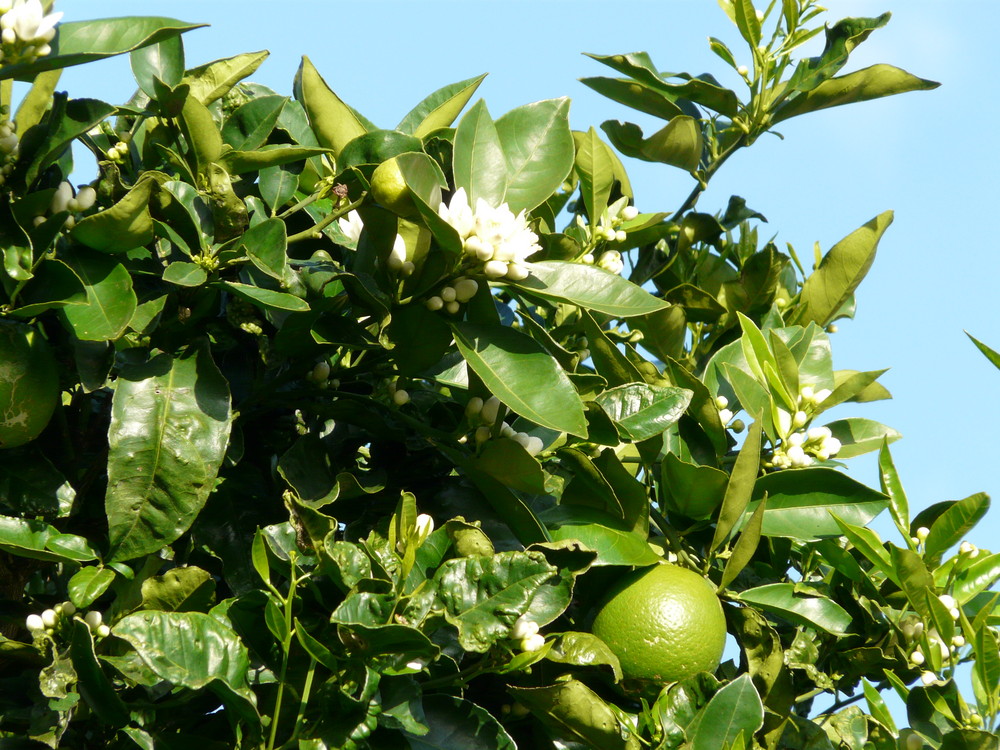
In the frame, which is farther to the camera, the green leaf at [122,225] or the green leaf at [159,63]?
the green leaf at [159,63]

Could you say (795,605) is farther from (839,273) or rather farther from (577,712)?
(839,273)

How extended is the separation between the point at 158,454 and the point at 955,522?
1.16 meters

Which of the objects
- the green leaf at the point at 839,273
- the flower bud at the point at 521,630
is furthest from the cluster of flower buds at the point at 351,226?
the green leaf at the point at 839,273

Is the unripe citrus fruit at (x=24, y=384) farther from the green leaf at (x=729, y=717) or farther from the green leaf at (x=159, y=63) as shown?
the green leaf at (x=729, y=717)

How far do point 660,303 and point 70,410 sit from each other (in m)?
0.95

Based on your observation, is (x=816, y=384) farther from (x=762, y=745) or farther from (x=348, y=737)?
(x=348, y=737)

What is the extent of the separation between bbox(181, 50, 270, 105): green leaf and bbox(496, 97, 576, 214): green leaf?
409 millimetres

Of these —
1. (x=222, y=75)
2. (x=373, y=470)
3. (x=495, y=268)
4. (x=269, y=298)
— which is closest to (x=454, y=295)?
(x=495, y=268)

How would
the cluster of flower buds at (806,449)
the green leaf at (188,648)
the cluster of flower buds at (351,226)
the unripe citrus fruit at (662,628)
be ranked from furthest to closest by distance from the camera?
the cluster of flower buds at (806,449), the cluster of flower buds at (351,226), the unripe citrus fruit at (662,628), the green leaf at (188,648)

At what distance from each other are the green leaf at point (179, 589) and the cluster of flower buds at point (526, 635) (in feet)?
1.36

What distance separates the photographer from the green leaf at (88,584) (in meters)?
1.39

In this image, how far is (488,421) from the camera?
5.11 ft

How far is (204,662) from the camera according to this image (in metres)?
1.32

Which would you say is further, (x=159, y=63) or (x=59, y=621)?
(x=159, y=63)
